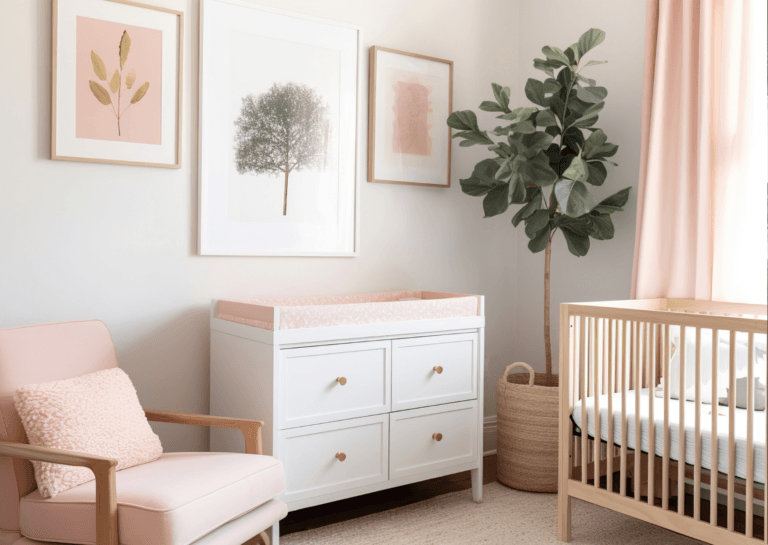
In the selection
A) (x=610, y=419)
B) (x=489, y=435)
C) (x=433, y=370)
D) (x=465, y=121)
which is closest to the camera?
(x=610, y=419)

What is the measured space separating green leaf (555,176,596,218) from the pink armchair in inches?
56.1

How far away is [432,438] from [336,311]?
66cm

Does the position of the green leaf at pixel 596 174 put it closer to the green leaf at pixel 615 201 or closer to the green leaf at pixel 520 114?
the green leaf at pixel 615 201

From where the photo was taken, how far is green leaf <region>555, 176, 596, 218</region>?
2492 mm

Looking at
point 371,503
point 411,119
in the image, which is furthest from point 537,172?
point 371,503

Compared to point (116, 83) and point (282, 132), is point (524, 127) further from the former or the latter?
point (116, 83)

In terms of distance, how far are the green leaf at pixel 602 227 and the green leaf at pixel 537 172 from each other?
0.92 feet

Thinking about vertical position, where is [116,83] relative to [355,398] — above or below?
above

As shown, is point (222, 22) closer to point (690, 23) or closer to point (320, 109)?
point (320, 109)

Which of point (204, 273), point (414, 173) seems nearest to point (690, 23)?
point (414, 173)

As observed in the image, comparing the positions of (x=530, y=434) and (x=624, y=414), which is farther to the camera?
(x=530, y=434)

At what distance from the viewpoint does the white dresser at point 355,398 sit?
2.13 meters

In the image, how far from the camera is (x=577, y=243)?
2.71 m

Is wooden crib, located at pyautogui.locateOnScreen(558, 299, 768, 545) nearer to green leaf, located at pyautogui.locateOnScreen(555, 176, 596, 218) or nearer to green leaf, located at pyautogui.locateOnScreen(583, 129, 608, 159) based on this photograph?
green leaf, located at pyautogui.locateOnScreen(555, 176, 596, 218)
